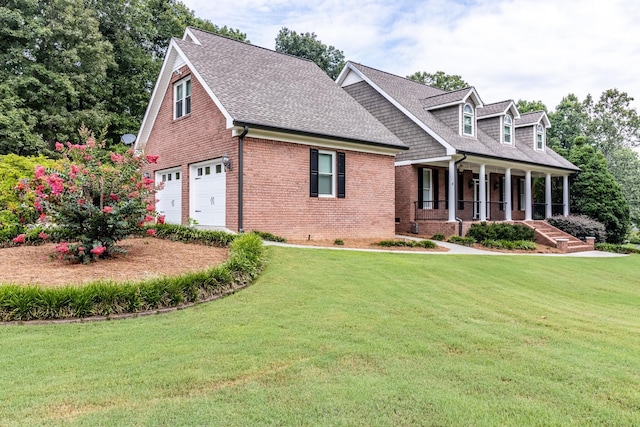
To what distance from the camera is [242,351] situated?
4.06 meters

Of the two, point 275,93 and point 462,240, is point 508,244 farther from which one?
point 275,93

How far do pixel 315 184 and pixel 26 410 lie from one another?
36.6 ft

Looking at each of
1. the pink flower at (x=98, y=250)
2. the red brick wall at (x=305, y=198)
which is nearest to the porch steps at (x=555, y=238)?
the red brick wall at (x=305, y=198)

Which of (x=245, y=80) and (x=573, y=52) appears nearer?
(x=245, y=80)

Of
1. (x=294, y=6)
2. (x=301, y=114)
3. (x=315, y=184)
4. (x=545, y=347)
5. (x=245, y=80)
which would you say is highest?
(x=294, y=6)

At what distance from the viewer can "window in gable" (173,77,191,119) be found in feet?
49.2

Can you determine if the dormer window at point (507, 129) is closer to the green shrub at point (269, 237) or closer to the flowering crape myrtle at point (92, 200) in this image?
the green shrub at point (269, 237)

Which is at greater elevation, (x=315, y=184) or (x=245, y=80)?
(x=245, y=80)

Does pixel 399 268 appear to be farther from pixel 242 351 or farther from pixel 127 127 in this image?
pixel 127 127

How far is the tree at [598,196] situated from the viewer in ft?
76.5

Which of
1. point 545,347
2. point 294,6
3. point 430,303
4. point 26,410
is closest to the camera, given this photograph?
point 26,410

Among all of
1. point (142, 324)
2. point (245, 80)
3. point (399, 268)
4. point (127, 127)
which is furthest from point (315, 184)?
point (127, 127)

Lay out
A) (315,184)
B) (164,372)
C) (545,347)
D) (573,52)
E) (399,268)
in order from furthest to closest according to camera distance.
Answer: (573,52)
(315,184)
(399,268)
(545,347)
(164,372)

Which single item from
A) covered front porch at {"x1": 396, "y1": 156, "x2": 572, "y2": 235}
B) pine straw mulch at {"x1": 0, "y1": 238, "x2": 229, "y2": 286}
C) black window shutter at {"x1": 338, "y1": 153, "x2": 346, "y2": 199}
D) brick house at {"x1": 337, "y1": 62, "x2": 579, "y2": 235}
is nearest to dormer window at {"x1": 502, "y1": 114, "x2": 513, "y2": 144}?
brick house at {"x1": 337, "y1": 62, "x2": 579, "y2": 235}
